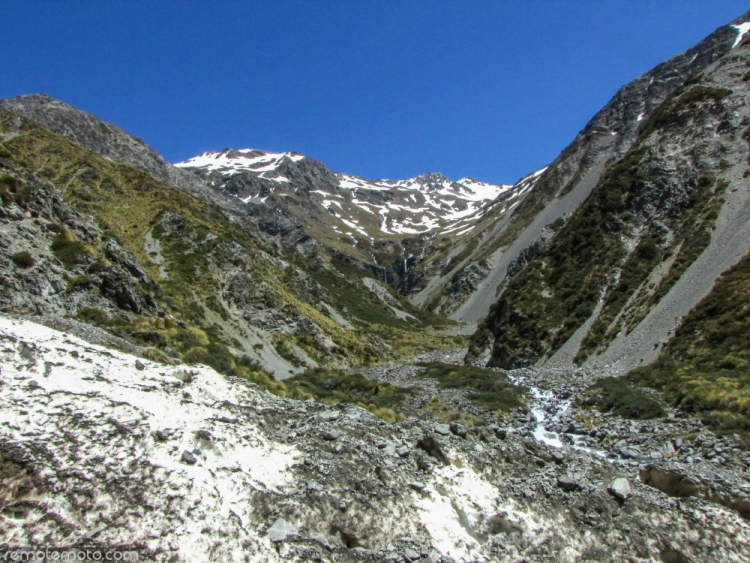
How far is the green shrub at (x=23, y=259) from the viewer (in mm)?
21795

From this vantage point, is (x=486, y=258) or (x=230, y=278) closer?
(x=230, y=278)

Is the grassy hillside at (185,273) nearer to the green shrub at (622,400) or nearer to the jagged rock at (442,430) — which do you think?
the jagged rock at (442,430)

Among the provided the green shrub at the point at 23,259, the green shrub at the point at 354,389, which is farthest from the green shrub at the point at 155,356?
the green shrub at the point at 23,259

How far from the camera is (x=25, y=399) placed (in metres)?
9.41

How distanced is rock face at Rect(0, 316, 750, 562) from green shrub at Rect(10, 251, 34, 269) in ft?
38.2

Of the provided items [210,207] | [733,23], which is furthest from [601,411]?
[733,23]

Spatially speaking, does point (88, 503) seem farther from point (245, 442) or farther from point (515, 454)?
point (515, 454)

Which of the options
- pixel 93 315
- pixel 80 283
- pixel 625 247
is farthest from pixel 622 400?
pixel 80 283

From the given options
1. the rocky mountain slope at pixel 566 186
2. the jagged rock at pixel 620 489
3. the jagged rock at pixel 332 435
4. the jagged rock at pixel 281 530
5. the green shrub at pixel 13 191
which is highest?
the rocky mountain slope at pixel 566 186

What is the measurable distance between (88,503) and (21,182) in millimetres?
28001

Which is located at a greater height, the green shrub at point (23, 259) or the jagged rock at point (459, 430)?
the green shrub at point (23, 259)

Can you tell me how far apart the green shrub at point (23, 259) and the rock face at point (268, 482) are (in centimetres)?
1165

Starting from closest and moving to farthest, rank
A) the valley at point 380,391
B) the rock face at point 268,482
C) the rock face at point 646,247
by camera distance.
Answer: the rock face at point 268,482 → the valley at point 380,391 → the rock face at point 646,247

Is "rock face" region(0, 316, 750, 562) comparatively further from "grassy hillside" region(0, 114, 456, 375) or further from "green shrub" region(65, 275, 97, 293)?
"green shrub" region(65, 275, 97, 293)
